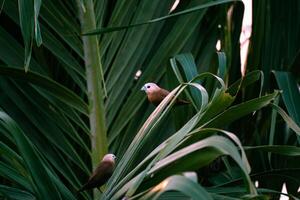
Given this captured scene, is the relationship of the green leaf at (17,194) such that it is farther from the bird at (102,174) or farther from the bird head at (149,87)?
the bird head at (149,87)

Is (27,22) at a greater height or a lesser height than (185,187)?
greater

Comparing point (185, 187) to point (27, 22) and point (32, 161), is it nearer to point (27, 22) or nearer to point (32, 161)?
point (32, 161)

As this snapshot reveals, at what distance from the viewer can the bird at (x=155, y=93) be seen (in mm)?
2186

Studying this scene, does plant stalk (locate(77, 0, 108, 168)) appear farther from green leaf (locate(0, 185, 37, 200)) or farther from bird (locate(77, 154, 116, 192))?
green leaf (locate(0, 185, 37, 200))

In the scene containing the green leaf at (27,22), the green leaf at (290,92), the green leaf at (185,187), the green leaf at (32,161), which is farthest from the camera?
the green leaf at (290,92)

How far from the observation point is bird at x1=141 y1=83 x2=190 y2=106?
Result: 2186 millimetres

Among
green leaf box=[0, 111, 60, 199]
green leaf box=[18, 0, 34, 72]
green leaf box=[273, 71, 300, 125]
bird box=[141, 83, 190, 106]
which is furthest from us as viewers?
bird box=[141, 83, 190, 106]

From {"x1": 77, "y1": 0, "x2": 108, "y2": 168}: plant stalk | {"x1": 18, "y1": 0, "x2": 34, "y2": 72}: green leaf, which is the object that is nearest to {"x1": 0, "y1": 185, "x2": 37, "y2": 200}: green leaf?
{"x1": 18, "y1": 0, "x2": 34, "y2": 72}: green leaf

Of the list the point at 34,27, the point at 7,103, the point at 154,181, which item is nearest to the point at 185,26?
the point at 7,103

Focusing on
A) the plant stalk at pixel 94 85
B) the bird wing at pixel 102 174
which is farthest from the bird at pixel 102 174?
→ the plant stalk at pixel 94 85

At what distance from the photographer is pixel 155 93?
2217 millimetres

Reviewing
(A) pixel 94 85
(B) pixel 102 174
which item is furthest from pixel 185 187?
(A) pixel 94 85

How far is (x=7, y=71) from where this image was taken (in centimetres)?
202

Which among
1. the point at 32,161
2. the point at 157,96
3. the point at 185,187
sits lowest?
the point at 185,187
